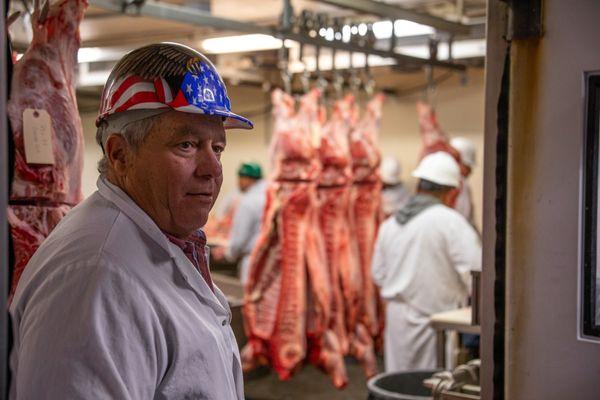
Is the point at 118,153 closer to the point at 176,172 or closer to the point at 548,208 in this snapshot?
the point at 176,172

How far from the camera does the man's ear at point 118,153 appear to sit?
2.01m

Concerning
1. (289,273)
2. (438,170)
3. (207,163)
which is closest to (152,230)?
(207,163)

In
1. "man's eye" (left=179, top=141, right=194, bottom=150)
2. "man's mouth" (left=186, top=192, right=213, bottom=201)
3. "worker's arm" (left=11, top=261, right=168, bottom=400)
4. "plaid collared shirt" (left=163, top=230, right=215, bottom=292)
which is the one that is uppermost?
"man's eye" (left=179, top=141, right=194, bottom=150)

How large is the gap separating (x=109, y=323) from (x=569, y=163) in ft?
4.42

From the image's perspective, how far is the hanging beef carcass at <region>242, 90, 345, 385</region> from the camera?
20.0ft

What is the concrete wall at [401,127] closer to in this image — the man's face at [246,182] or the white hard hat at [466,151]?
the white hard hat at [466,151]

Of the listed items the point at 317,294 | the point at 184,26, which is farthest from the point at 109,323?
the point at 184,26

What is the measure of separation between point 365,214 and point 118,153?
214 inches

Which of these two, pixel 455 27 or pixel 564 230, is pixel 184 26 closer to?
pixel 455 27

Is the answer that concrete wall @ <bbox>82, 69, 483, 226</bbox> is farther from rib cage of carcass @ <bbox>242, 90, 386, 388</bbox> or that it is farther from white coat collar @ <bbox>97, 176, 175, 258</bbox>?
white coat collar @ <bbox>97, 176, 175, 258</bbox>

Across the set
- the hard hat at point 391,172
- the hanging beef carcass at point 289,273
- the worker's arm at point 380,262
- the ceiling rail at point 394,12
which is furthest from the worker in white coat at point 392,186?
the ceiling rail at point 394,12

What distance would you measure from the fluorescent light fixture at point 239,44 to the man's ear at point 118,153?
5793mm

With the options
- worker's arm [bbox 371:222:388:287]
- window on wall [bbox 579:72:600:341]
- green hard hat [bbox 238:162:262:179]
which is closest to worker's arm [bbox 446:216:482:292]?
worker's arm [bbox 371:222:388:287]

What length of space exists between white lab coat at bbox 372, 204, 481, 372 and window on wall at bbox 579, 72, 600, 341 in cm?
379
